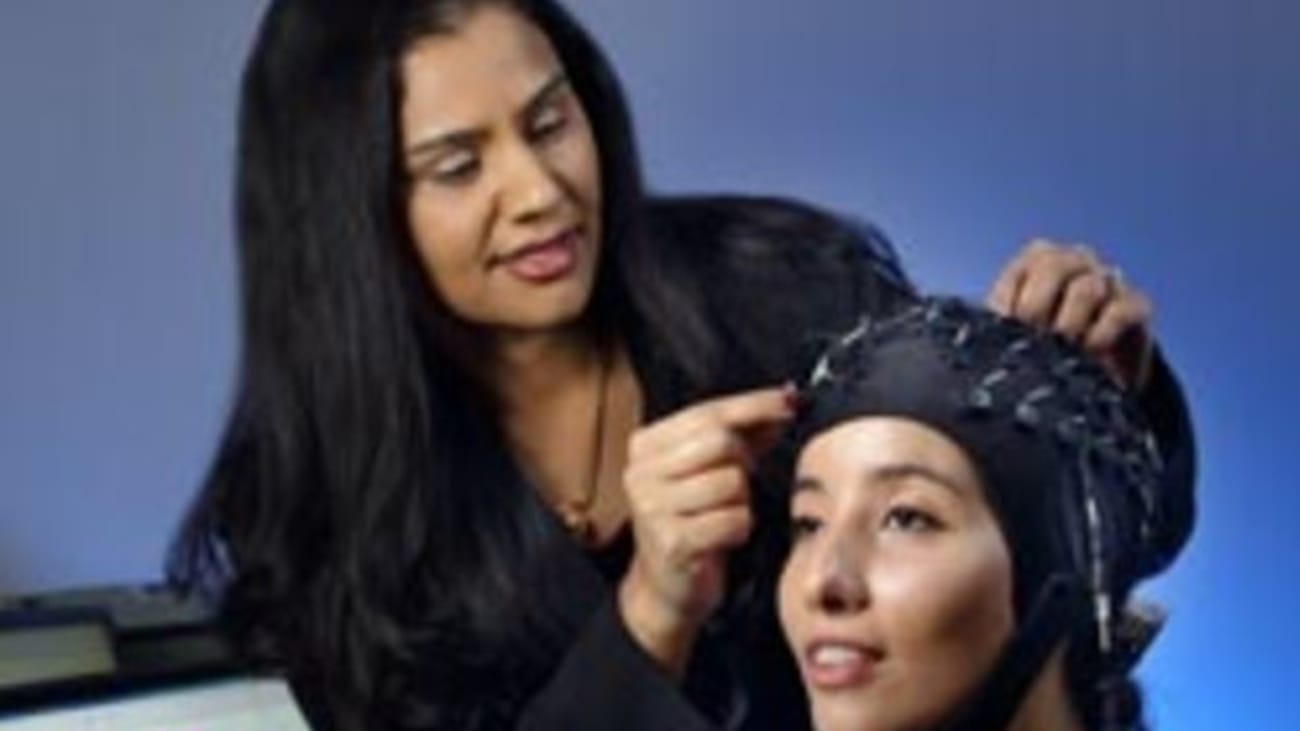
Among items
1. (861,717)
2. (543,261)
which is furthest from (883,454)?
(543,261)

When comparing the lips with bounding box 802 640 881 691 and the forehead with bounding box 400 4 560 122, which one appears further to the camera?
the forehead with bounding box 400 4 560 122

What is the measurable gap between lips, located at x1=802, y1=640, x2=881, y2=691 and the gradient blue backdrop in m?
0.84

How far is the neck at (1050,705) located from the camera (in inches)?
34.8

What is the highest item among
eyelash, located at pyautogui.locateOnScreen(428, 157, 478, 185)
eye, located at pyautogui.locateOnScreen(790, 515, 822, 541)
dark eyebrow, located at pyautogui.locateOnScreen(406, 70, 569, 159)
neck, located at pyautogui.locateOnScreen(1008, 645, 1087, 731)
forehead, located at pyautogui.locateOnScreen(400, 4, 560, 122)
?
forehead, located at pyautogui.locateOnScreen(400, 4, 560, 122)

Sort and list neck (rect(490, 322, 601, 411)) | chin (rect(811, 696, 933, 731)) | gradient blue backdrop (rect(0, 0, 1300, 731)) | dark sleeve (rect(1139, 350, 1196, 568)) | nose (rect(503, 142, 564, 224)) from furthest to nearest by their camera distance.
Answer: gradient blue backdrop (rect(0, 0, 1300, 731)), neck (rect(490, 322, 601, 411)), nose (rect(503, 142, 564, 224)), dark sleeve (rect(1139, 350, 1196, 568)), chin (rect(811, 696, 933, 731))

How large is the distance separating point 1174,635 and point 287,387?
88cm

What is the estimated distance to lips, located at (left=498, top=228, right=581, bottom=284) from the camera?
3.62 feet

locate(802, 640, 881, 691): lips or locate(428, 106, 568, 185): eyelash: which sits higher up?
locate(428, 106, 568, 185): eyelash

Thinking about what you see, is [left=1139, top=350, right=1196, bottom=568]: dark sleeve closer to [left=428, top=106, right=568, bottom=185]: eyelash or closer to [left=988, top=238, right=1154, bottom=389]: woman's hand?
[left=988, top=238, right=1154, bottom=389]: woman's hand

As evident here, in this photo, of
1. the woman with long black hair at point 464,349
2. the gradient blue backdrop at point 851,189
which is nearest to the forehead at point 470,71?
the woman with long black hair at point 464,349

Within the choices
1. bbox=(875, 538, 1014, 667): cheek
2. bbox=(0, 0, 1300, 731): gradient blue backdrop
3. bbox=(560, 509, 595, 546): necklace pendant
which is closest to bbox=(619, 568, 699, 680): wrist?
bbox=(875, 538, 1014, 667): cheek

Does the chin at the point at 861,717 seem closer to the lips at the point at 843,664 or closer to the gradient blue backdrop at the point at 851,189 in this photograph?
the lips at the point at 843,664

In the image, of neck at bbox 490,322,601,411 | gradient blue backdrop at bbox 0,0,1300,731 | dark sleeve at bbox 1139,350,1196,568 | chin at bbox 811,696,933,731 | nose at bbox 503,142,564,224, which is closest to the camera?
chin at bbox 811,696,933,731

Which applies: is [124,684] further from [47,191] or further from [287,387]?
[47,191]
